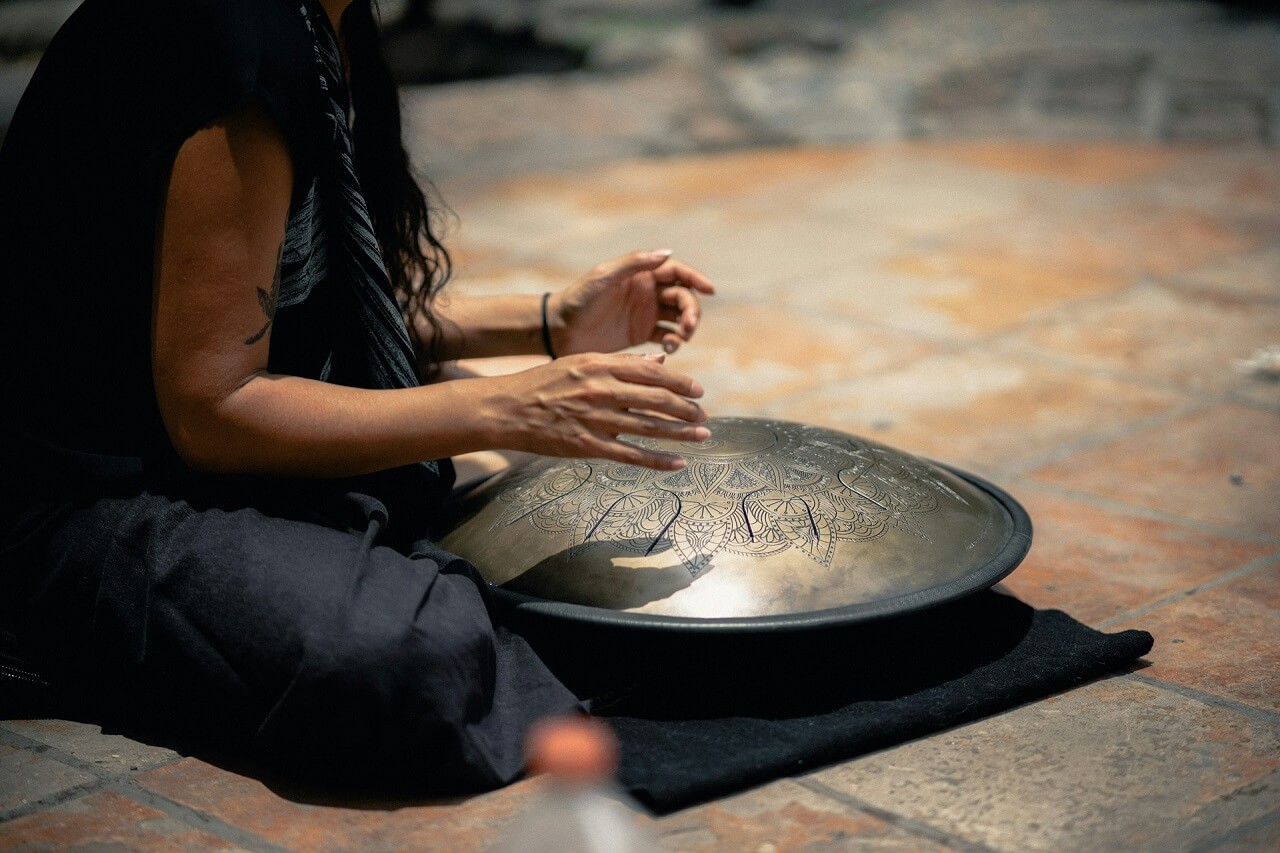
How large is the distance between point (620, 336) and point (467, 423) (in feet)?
2.43

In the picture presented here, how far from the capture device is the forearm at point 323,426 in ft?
5.69

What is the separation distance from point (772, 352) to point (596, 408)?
2061 mm

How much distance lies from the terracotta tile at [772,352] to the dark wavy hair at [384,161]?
1.09 m

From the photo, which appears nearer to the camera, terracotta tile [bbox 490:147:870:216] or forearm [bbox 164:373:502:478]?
forearm [bbox 164:373:502:478]

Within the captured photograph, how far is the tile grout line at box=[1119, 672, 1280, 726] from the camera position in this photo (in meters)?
1.89

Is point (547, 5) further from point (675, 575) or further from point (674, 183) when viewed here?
point (675, 575)

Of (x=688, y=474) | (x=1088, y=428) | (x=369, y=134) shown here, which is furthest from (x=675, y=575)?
(x=1088, y=428)

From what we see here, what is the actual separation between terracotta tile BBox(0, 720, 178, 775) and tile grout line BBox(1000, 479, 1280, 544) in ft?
5.69

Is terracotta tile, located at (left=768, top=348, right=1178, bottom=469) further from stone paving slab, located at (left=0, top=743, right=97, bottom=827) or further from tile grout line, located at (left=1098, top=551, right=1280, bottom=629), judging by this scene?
stone paving slab, located at (left=0, top=743, right=97, bottom=827)

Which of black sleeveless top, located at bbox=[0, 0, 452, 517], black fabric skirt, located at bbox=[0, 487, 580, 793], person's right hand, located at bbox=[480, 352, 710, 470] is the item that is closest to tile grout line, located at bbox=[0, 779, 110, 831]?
black fabric skirt, located at bbox=[0, 487, 580, 793]

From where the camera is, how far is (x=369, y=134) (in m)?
2.23

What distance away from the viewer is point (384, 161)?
2246 millimetres

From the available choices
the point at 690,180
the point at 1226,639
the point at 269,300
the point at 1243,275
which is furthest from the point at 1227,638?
the point at 690,180

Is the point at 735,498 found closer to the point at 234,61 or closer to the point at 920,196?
the point at 234,61
